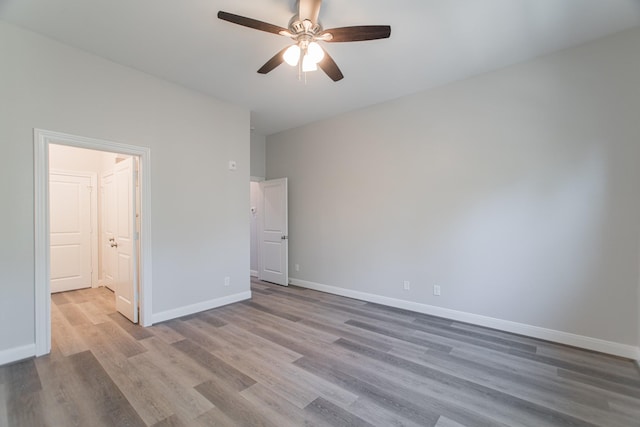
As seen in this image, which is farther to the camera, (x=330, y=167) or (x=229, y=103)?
(x=330, y=167)

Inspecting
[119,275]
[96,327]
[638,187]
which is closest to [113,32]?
[119,275]

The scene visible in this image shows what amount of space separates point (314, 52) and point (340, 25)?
0.42 m

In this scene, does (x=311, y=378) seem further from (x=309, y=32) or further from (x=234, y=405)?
(x=309, y=32)

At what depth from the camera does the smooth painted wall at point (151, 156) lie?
252 centimetres

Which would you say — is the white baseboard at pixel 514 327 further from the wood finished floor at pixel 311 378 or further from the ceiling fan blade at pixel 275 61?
the ceiling fan blade at pixel 275 61

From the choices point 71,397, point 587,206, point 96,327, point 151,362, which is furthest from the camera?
point 96,327

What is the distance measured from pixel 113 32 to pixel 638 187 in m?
5.17

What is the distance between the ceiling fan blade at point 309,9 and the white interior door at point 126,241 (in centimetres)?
266

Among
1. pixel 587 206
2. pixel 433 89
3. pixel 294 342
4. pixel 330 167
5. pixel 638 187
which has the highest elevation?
pixel 433 89

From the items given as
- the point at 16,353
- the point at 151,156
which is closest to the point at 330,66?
the point at 151,156

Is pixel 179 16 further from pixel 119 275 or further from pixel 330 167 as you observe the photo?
pixel 119 275

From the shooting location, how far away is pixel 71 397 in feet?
6.72

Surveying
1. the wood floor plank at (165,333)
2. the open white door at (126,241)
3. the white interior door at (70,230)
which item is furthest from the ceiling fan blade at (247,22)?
the white interior door at (70,230)

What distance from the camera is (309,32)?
89.5 inches
